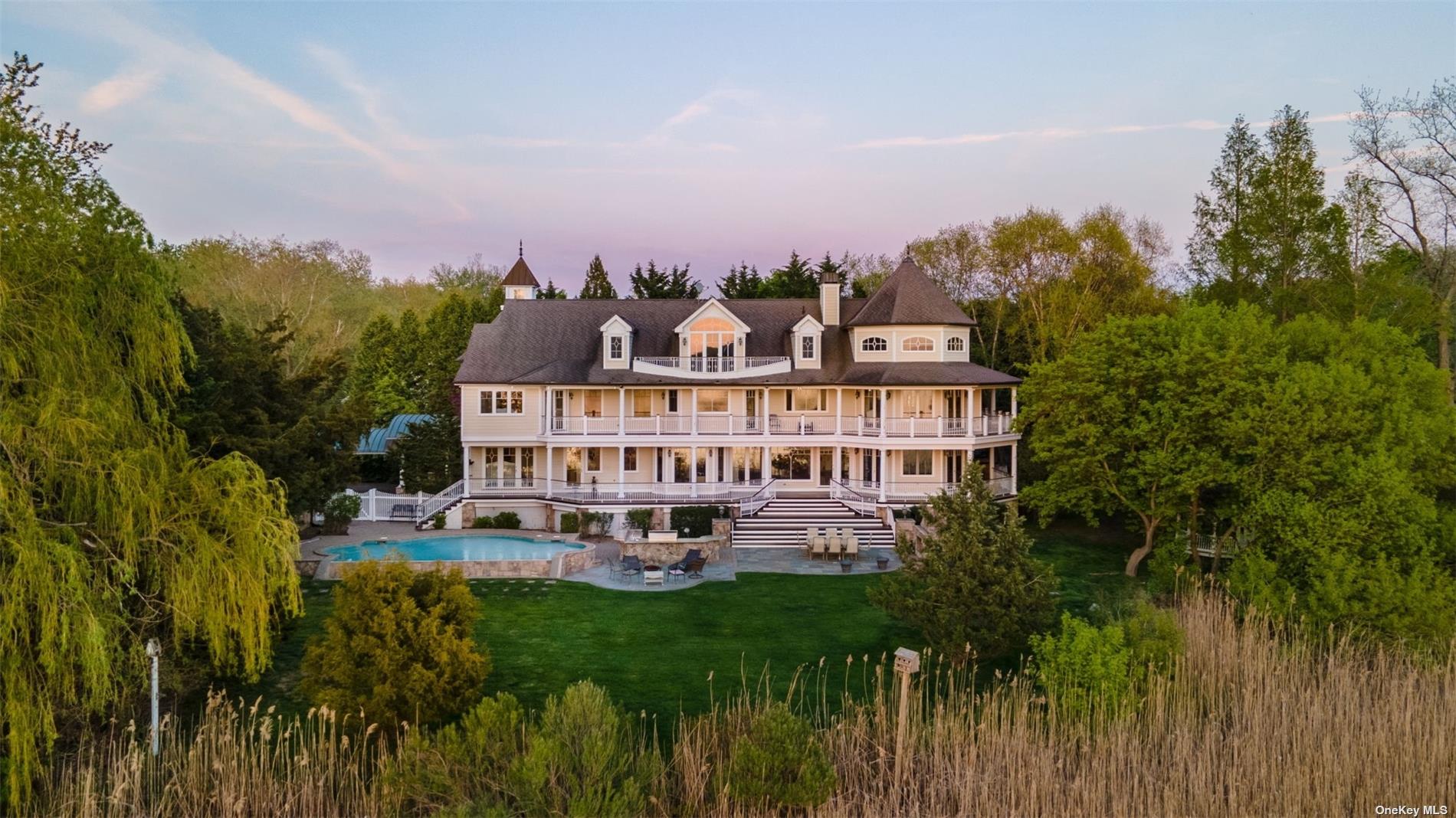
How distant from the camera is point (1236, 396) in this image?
20703mm

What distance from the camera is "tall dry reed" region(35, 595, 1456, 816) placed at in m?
9.31

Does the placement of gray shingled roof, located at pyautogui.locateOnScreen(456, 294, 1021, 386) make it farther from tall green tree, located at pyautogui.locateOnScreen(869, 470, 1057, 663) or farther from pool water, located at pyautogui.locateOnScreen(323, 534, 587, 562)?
tall green tree, located at pyautogui.locateOnScreen(869, 470, 1057, 663)

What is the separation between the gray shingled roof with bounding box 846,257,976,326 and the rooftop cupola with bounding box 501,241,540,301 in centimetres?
1506

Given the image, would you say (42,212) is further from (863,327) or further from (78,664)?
(863,327)

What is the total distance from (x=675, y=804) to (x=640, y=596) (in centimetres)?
1008

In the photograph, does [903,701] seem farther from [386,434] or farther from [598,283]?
[598,283]

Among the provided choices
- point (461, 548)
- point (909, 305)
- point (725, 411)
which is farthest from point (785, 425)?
point (461, 548)

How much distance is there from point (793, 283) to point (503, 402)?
1948cm

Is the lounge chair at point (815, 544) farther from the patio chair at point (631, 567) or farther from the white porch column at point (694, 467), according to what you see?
the white porch column at point (694, 467)

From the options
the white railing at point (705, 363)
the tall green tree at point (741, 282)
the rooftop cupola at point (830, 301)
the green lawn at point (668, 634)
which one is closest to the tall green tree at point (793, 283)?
the tall green tree at point (741, 282)

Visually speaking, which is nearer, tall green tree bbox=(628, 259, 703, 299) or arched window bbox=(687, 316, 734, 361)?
arched window bbox=(687, 316, 734, 361)

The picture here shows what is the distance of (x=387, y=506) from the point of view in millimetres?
29422

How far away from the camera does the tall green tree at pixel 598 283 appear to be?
49.7m

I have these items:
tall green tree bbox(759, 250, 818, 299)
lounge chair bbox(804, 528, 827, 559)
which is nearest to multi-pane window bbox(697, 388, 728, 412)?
lounge chair bbox(804, 528, 827, 559)
